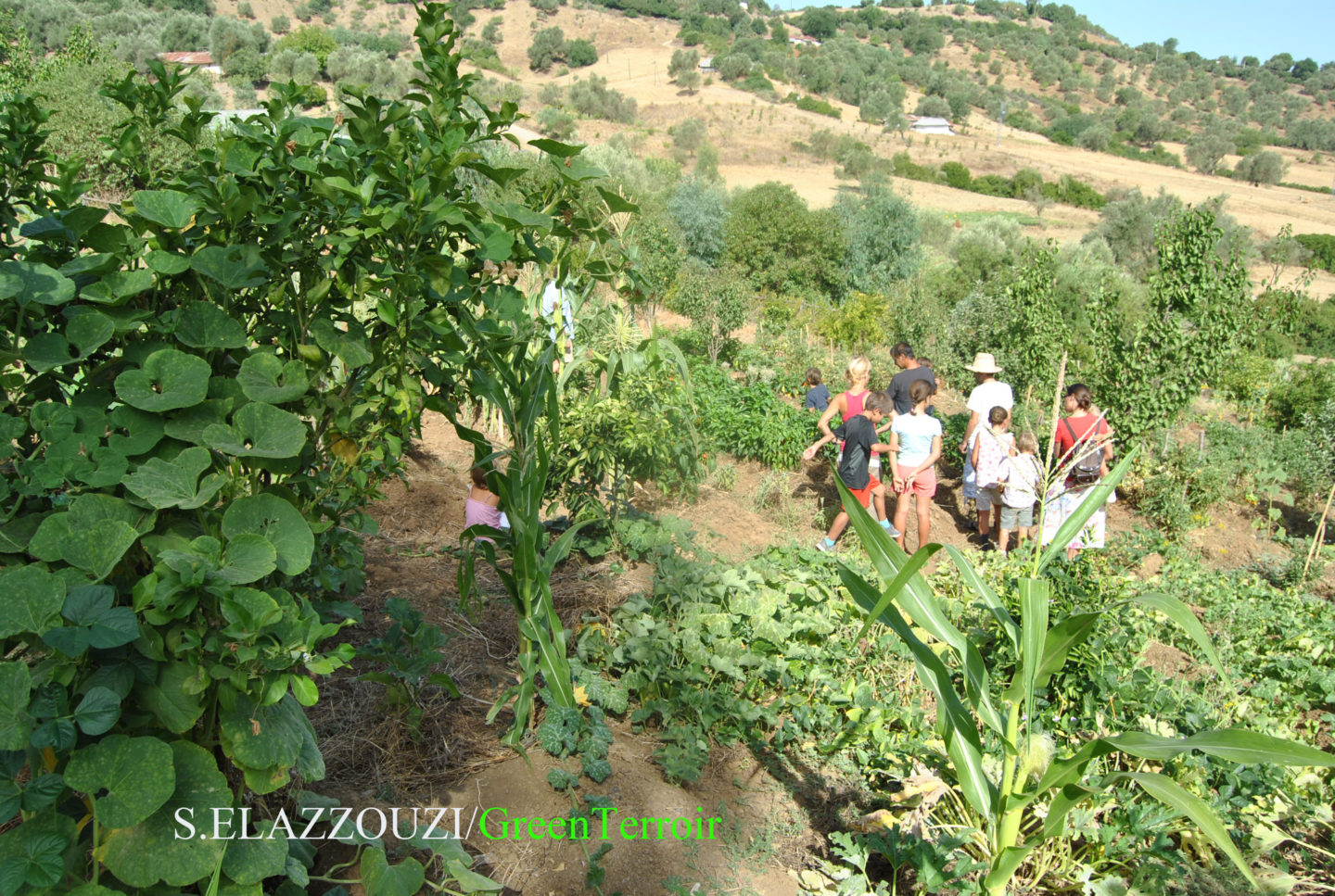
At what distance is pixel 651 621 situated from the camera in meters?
3.69

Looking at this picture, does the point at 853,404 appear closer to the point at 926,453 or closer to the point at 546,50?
the point at 926,453

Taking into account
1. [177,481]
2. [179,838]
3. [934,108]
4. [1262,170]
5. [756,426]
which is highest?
[934,108]

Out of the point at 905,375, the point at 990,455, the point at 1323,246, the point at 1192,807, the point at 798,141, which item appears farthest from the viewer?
the point at 798,141

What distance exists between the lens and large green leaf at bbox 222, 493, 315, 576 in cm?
152

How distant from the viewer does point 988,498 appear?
668 centimetres

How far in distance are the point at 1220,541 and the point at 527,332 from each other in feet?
27.3

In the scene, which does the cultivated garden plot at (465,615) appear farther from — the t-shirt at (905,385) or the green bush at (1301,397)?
the green bush at (1301,397)

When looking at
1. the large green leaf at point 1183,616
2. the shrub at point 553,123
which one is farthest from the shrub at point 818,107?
the large green leaf at point 1183,616

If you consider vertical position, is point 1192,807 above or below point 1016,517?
above

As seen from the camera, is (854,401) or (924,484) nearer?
(924,484)

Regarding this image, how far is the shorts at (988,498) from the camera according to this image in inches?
253

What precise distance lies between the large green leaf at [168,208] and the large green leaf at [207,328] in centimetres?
15

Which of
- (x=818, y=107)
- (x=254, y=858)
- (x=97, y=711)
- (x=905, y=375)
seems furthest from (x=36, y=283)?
(x=818, y=107)

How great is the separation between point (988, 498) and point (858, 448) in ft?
4.35
